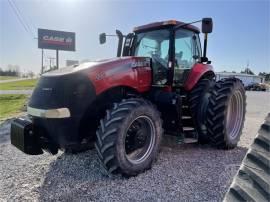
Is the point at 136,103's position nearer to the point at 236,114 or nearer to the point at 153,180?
the point at 153,180

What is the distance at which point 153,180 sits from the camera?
11.3 ft

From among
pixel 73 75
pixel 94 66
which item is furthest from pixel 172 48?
pixel 73 75

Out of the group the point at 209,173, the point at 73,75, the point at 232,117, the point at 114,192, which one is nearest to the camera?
the point at 114,192

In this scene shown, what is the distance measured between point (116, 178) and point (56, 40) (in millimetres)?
32276

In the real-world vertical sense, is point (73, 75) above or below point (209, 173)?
above

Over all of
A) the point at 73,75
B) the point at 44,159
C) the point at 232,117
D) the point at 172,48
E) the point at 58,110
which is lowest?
the point at 44,159

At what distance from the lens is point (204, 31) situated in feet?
13.8

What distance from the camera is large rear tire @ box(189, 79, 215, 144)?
4629mm

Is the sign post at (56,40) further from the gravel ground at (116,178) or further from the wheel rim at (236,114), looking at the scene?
the gravel ground at (116,178)

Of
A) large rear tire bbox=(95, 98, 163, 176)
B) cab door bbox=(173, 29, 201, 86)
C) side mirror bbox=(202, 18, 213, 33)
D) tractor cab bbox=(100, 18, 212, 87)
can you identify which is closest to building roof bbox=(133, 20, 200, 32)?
tractor cab bbox=(100, 18, 212, 87)

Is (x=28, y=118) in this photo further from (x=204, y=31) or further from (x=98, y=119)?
(x=204, y=31)

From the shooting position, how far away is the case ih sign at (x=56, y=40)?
106 ft

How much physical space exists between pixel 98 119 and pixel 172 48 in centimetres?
182

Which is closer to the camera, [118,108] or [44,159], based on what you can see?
[118,108]
